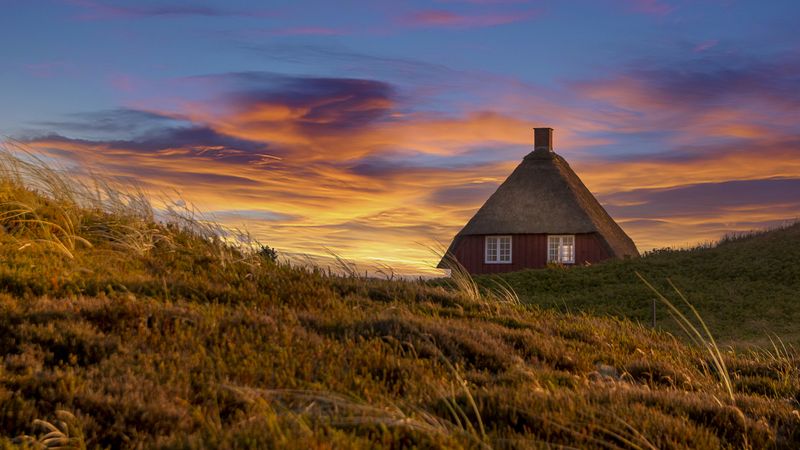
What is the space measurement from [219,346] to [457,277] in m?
7.55

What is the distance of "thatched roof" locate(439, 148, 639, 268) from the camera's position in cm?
3856

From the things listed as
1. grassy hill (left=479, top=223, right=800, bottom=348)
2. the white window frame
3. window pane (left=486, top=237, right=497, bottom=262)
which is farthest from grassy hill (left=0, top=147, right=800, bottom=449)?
window pane (left=486, top=237, right=497, bottom=262)

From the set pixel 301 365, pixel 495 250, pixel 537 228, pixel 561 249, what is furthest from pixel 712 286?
pixel 301 365

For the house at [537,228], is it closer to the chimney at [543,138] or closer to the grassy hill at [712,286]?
the chimney at [543,138]

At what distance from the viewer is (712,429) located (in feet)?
20.2

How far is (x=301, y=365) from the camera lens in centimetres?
718

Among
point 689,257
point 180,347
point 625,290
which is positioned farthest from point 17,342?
point 689,257

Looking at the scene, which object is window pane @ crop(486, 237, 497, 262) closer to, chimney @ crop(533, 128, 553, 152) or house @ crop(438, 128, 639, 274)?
house @ crop(438, 128, 639, 274)

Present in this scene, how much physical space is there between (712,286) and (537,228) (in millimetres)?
13941

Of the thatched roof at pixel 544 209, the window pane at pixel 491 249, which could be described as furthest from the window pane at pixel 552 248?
the window pane at pixel 491 249

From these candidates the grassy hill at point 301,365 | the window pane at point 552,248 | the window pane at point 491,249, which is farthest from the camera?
the window pane at point 491,249

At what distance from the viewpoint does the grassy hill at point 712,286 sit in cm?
2144

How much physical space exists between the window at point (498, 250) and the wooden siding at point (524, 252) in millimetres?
250

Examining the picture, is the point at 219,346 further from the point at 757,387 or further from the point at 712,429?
the point at 757,387
